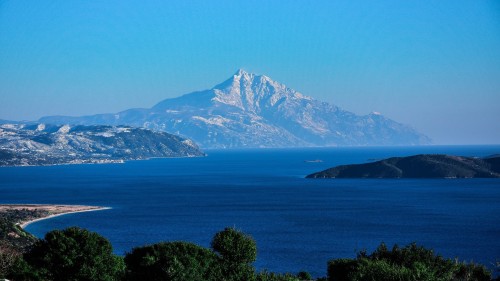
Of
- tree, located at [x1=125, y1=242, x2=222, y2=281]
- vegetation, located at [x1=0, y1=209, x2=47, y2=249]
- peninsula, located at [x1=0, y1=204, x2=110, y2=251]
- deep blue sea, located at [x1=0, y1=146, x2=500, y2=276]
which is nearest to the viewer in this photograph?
tree, located at [x1=125, y1=242, x2=222, y2=281]

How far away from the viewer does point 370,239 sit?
10525 centimetres

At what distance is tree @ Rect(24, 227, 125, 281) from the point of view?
48.9m

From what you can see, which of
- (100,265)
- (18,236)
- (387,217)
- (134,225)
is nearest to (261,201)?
(387,217)

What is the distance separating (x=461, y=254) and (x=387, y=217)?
43762 mm

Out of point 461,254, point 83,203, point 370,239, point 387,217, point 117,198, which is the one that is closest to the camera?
point 461,254

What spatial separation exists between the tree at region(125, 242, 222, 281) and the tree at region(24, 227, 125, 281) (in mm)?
1551

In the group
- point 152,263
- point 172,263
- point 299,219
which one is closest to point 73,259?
point 152,263

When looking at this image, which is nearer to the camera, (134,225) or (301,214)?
(134,225)

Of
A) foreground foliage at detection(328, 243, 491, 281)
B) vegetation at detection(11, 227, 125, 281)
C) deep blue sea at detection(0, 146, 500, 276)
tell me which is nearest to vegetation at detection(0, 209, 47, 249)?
deep blue sea at detection(0, 146, 500, 276)

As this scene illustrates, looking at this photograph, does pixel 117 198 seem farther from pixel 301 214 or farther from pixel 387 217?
pixel 387 217

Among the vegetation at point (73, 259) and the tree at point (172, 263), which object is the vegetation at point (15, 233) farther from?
the tree at point (172, 263)

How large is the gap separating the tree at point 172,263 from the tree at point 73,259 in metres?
1.55

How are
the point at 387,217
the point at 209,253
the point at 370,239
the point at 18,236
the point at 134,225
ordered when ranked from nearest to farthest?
the point at 209,253 < the point at 18,236 < the point at 370,239 < the point at 134,225 < the point at 387,217

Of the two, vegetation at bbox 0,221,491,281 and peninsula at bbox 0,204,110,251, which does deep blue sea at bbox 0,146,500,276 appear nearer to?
peninsula at bbox 0,204,110,251
